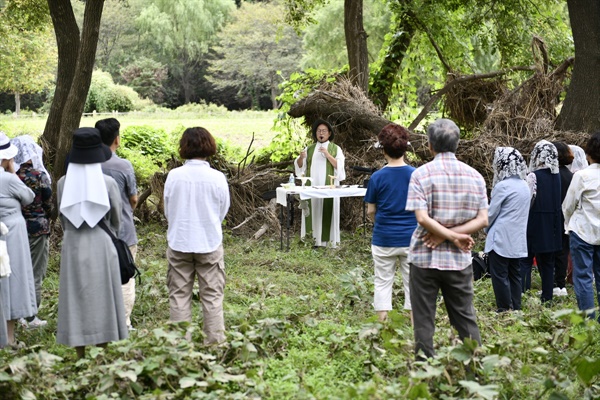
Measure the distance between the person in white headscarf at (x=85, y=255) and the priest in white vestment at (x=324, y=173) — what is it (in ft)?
20.4

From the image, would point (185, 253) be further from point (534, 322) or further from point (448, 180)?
point (534, 322)

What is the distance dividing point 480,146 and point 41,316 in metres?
6.90

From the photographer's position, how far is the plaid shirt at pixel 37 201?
6.71m

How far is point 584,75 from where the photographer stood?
38.4 feet

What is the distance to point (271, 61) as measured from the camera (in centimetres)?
5388

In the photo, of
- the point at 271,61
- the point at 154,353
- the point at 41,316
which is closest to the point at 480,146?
the point at 41,316

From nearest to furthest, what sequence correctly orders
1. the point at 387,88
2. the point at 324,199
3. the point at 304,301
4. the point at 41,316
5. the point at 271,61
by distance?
the point at 41,316 → the point at 304,301 → the point at 324,199 → the point at 387,88 → the point at 271,61

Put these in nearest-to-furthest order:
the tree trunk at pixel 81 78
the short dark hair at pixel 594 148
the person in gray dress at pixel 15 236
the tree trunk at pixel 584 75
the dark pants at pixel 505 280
Answer: 1. the person in gray dress at pixel 15 236
2. the short dark hair at pixel 594 148
3. the dark pants at pixel 505 280
4. the tree trunk at pixel 81 78
5. the tree trunk at pixel 584 75

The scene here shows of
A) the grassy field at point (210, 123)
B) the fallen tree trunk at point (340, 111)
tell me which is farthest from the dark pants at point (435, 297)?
the grassy field at point (210, 123)

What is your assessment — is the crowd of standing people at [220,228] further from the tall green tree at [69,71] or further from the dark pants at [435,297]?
the tall green tree at [69,71]

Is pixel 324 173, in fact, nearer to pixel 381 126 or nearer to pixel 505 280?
pixel 381 126

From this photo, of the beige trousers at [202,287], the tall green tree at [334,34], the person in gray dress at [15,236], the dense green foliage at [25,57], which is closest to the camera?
the beige trousers at [202,287]

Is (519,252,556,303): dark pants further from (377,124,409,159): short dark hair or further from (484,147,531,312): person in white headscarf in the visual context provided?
(377,124,409,159): short dark hair

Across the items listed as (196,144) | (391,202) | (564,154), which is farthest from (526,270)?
(196,144)
